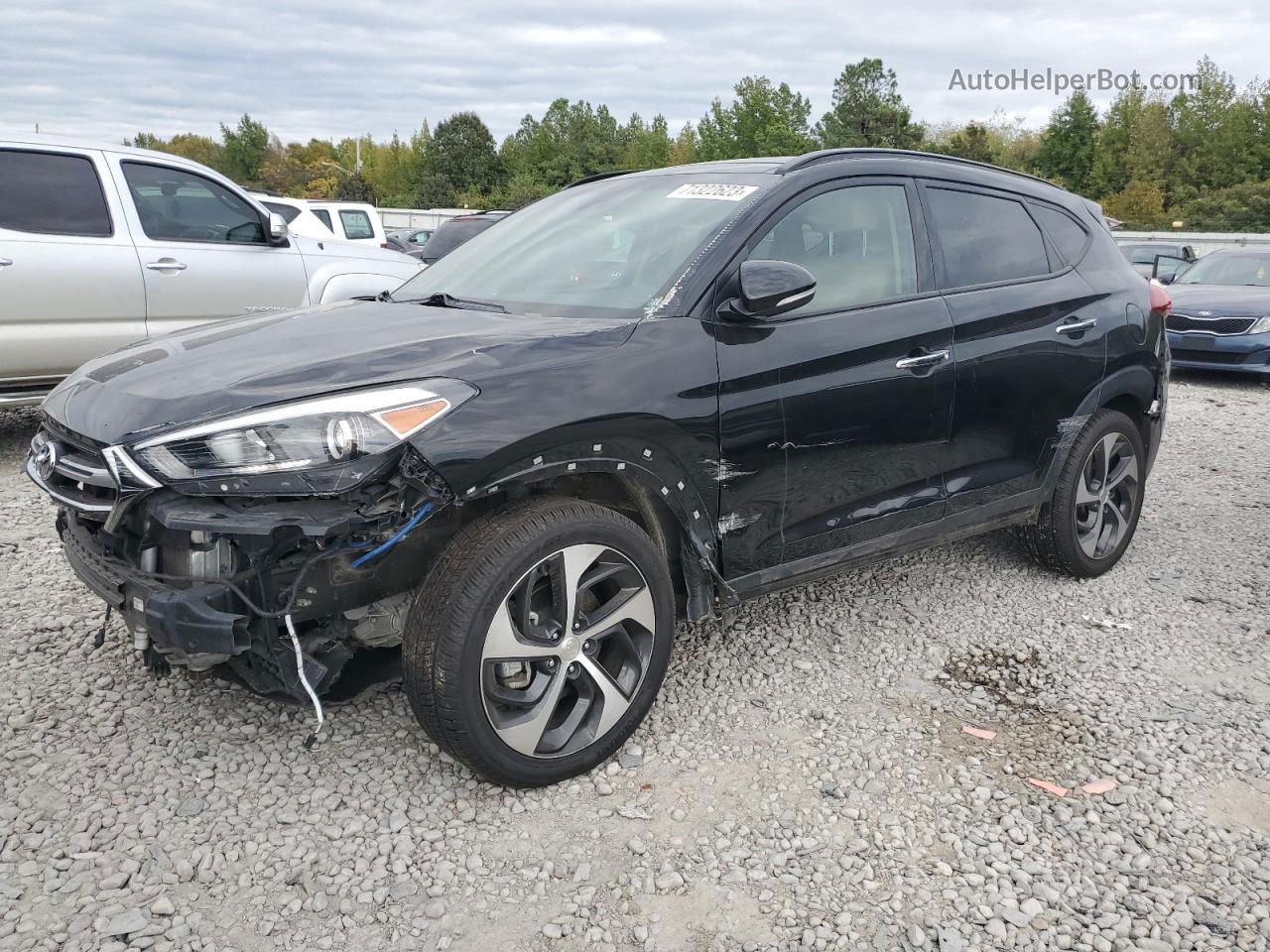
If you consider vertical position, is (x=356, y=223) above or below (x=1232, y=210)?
below

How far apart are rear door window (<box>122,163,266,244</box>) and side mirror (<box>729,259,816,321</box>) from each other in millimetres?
4842

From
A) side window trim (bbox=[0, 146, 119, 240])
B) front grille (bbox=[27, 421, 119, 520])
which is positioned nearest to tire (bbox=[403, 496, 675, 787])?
front grille (bbox=[27, 421, 119, 520])

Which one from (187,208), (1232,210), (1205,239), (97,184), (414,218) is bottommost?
(187,208)

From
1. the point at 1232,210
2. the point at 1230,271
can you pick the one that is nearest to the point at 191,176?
the point at 1230,271

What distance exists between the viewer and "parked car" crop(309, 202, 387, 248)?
56.0ft

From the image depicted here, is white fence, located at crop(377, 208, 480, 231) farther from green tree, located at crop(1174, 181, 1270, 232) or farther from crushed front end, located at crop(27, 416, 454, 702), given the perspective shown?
crushed front end, located at crop(27, 416, 454, 702)

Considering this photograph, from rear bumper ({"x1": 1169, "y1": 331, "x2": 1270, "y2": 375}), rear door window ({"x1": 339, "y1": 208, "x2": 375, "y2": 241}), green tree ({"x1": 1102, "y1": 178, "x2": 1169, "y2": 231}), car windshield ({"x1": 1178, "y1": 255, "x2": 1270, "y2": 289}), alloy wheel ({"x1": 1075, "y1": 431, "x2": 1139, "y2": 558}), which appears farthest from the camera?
green tree ({"x1": 1102, "y1": 178, "x2": 1169, "y2": 231})

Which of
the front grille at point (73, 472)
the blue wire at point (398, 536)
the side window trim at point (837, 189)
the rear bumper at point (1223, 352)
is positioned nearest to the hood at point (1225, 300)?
the rear bumper at point (1223, 352)

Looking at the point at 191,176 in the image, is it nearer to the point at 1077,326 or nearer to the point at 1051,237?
the point at 1051,237

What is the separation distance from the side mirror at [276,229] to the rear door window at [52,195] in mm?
1016

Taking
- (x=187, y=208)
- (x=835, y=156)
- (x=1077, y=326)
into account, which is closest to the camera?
(x=835, y=156)

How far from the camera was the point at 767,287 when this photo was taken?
2906mm

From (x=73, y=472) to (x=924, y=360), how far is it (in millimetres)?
2688

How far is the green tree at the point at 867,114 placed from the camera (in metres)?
47.1
